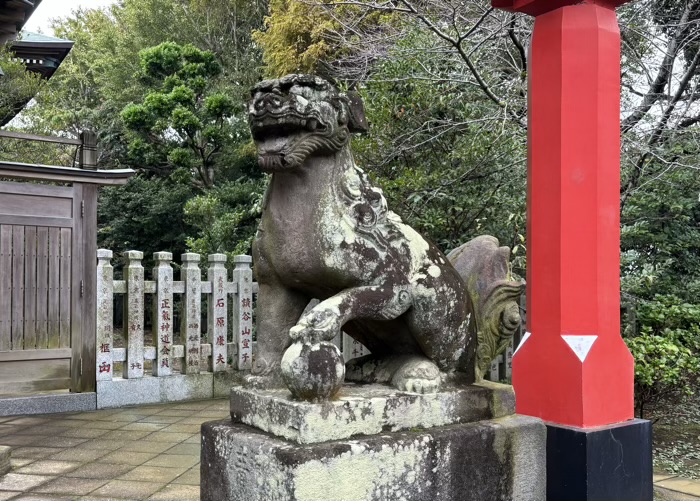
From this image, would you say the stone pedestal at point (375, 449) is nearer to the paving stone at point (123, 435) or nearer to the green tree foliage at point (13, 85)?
the paving stone at point (123, 435)

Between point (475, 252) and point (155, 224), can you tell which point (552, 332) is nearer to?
point (475, 252)

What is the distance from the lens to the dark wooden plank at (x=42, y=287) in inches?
246

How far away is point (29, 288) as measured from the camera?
20.4ft

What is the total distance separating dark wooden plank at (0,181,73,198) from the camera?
610 centimetres

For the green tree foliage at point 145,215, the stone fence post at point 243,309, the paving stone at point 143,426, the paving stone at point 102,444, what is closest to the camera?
the paving stone at point 102,444

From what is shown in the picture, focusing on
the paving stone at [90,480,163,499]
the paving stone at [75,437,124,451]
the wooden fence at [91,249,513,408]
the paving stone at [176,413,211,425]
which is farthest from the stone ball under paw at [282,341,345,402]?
the wooden fence at [91,249,513,408]

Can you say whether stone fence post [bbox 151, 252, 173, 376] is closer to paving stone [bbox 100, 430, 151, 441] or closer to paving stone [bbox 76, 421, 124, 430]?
paving stone [bbox 76, 421, 124, 430]

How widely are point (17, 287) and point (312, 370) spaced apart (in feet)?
16.8

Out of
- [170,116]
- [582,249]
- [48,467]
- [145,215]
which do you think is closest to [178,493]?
[48,467]

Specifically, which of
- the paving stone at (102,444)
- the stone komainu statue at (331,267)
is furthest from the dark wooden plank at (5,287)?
the stone komainu statue at (331,267)

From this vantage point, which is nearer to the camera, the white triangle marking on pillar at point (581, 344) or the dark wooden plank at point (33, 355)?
the white triangle marking on pillar at point (581, 344)

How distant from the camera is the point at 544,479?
113 inches

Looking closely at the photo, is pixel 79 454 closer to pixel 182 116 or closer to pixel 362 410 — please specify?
pixel 362 410

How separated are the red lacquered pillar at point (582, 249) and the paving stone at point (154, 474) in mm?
2317
